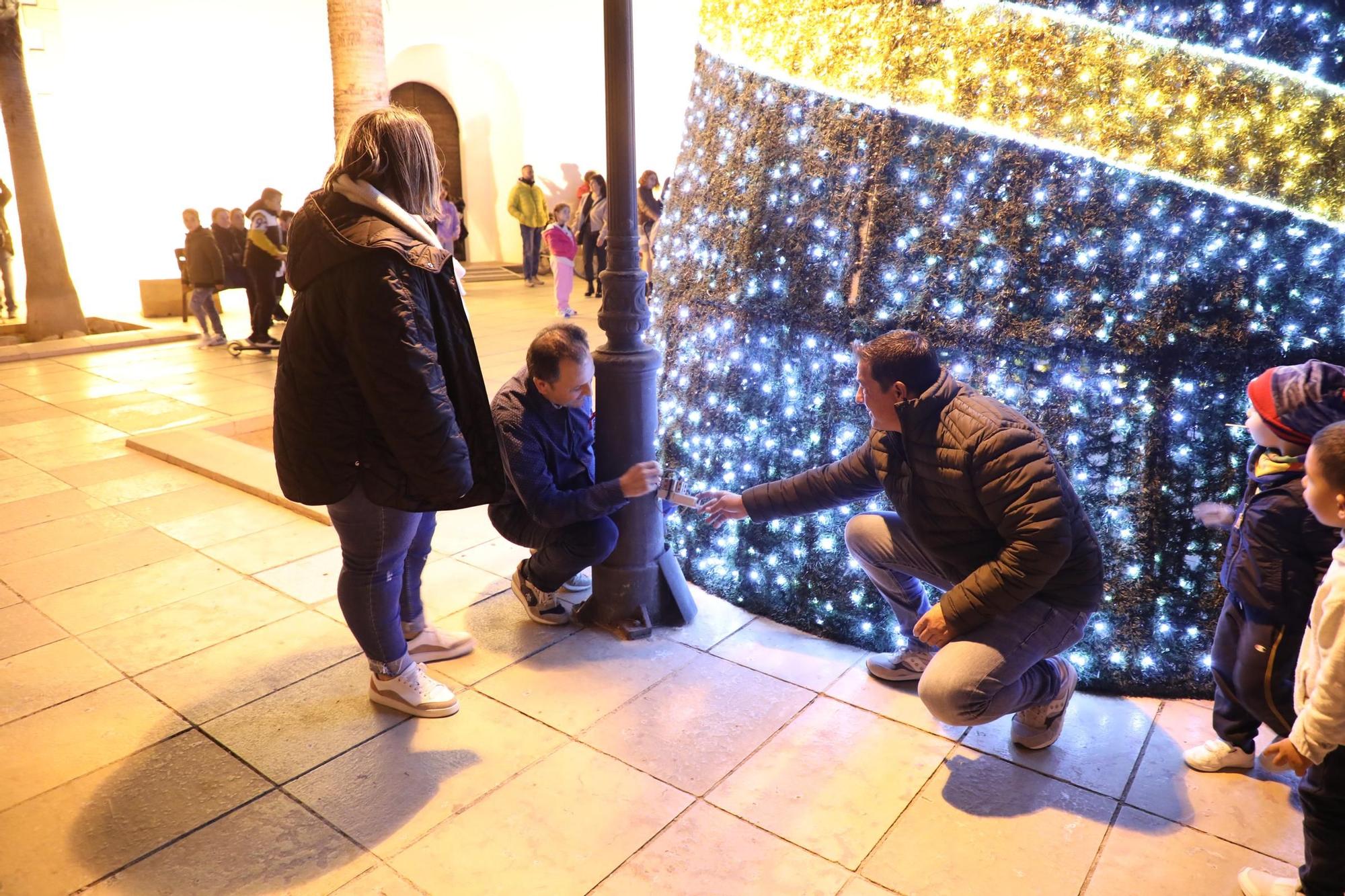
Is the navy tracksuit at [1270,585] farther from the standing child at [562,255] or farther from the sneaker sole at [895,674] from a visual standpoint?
the standing child at [562,255]

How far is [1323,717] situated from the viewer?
6.11 ft

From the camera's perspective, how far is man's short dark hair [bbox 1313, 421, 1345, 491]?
1881mm

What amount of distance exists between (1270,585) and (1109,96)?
1.56 m

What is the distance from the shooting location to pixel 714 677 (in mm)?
3131


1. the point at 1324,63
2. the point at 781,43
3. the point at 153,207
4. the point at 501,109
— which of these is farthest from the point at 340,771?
the point at 501,109

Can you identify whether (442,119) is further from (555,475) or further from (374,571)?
(374,571)

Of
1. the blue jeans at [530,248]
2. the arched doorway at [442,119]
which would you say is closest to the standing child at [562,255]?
the blue jeans at [530,248]

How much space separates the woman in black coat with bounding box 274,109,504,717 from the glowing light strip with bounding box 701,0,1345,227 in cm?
166

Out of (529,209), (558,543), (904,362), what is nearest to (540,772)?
(558,543)

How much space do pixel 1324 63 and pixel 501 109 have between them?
15.9 metres

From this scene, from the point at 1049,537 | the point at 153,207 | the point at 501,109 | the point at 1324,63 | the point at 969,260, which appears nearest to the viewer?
the point at 1049,537

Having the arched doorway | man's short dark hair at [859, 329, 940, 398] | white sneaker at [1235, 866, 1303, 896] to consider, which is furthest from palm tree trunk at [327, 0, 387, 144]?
the arched doorway

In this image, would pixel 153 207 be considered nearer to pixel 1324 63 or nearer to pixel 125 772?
pixel 125 772

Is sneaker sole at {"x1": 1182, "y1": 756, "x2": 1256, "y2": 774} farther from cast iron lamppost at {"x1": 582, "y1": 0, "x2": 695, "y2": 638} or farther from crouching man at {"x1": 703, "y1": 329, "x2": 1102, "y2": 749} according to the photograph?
cast iron lamppost at {"x1": 582, "y1": 0, "x2": 695, "y2": 638}
